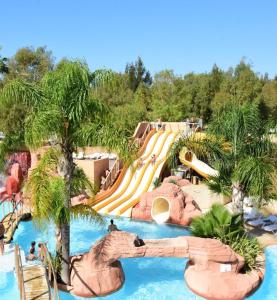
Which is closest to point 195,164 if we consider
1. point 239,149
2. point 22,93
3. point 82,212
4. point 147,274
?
point 239,149

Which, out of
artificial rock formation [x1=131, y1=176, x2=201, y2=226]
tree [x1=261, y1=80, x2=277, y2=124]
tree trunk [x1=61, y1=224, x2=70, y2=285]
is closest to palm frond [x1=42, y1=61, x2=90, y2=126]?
tree trunk [x1=61, y1=224, x2=70, y2=285]

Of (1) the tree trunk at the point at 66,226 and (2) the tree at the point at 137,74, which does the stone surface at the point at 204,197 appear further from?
(2) the tree at the point at 137,74

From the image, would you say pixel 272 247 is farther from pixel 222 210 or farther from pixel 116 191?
pixel 116 191

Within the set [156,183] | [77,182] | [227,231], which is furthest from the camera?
[156,183]

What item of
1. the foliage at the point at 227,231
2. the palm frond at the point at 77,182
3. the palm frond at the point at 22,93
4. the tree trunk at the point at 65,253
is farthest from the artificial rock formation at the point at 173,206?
the palm frond at the point at 22,93

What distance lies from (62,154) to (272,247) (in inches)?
355

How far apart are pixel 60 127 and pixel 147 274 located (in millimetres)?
5943

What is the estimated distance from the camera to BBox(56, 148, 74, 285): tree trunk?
10328mm

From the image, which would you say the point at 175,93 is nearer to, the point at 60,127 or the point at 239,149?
the point at 239,149

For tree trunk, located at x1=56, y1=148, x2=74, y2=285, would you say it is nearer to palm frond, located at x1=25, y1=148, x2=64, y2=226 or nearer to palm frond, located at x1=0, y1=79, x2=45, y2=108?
palm frond, located at x1=25, y1=148, x2=64, y2=226

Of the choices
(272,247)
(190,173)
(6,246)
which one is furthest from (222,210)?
(190,173)

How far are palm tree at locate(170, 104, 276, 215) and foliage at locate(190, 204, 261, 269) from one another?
950 mm

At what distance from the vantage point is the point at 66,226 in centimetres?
1074

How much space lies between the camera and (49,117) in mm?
9258
